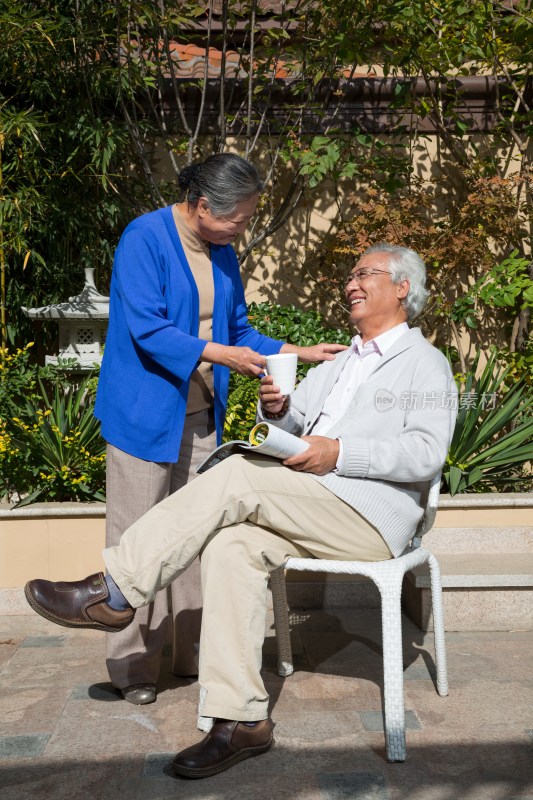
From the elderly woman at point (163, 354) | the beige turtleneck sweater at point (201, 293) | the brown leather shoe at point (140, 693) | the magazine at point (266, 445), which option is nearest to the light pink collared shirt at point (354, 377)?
the elderly woman at point (163, 354)

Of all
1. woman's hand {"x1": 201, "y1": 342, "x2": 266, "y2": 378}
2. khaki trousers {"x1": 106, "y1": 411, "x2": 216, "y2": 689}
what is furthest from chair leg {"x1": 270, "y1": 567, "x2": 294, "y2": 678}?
woman's hand {"x1": 201, "y1": 342, "x2": 266, "y2": 378}

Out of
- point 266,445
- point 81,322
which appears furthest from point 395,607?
point 81,322

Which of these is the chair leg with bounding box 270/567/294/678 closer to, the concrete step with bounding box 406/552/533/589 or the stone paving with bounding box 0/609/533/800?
the stone paving with bounding box 0/609/533/800

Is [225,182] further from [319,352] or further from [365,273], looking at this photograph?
[319,352]

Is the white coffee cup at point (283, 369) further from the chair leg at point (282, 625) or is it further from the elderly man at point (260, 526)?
the chair leg at point (282, 625)

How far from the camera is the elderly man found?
2.58 meters

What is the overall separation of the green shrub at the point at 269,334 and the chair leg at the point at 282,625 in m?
1.15

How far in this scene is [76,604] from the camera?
105 inches

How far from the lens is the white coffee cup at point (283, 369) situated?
265 centimetres

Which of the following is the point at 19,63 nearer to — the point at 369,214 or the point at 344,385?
the point at 369,214

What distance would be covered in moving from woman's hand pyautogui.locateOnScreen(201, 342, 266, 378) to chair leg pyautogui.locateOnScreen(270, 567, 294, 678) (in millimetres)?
831

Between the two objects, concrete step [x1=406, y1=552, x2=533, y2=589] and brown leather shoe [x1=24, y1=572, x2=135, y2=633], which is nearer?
brown leather shoe [x1=24, y1=572, x2=135, y2=633]

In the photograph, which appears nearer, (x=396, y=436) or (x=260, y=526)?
(x=260, y=526)

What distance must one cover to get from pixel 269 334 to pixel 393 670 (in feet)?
8.57
